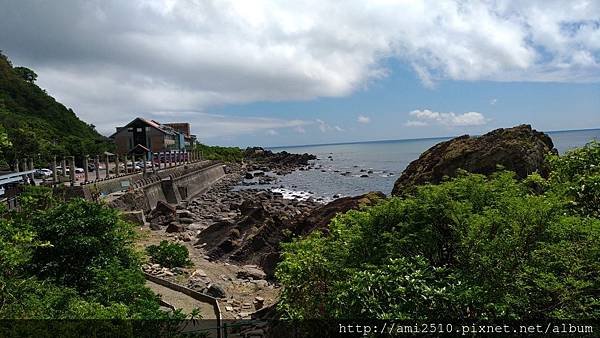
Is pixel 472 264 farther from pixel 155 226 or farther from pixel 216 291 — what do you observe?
pixel 155 226

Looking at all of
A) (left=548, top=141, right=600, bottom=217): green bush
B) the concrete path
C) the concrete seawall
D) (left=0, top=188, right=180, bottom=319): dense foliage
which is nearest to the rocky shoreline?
the concrete path

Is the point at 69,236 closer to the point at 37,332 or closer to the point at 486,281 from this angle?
the point at 37,332

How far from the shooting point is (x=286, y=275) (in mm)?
6965

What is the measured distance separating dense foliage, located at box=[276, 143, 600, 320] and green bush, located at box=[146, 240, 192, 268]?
11685 millimetres

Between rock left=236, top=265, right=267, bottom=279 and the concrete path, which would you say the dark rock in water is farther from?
rock left=236, top=265, right=267, bottom=279

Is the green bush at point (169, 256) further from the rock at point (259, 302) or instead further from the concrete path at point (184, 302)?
the rock at point (259, 302)

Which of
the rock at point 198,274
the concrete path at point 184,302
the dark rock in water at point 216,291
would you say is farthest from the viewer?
the rock at point 198,274

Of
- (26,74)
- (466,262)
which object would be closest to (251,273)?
(466,262)

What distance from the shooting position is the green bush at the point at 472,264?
478cm

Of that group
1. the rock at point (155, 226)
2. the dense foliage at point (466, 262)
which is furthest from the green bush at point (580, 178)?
the rock at point (155, 226)

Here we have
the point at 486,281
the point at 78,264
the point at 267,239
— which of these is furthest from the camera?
the point at 267,239

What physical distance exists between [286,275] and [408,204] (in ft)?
7.10

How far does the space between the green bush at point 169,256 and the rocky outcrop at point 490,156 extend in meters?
8.40

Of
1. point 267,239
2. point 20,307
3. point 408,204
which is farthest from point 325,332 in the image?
point 267,239
